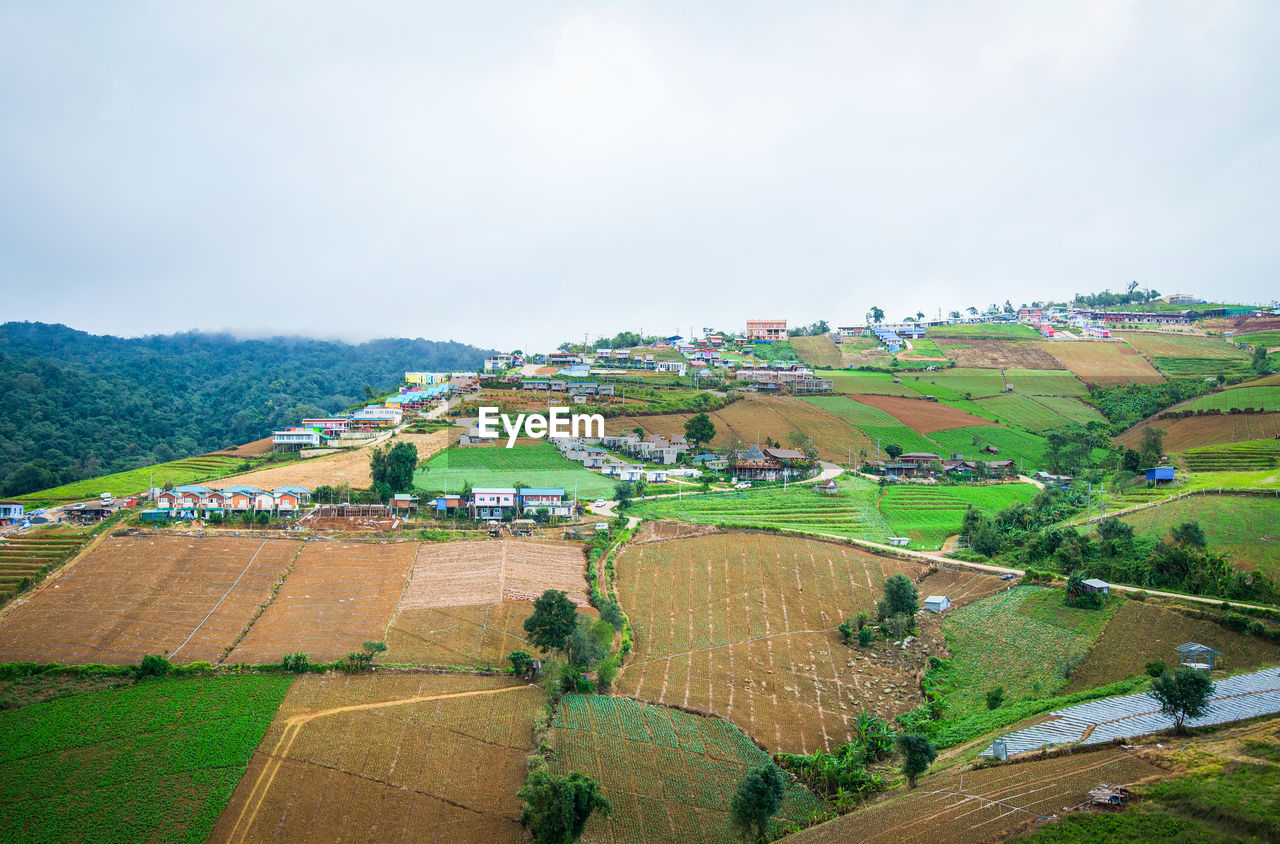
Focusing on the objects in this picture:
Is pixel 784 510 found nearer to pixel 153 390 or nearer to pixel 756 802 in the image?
pixel 756 802

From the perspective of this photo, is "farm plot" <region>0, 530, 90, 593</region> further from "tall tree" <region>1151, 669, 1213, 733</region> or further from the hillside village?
"tall tree" <region>1151, 669, 1213, 733</region>

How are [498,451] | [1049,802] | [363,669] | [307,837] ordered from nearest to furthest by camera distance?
[1049,802] → [307,837] → [363,669] → [498,451]

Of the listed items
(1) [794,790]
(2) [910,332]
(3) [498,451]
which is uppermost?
(2) [910,332]

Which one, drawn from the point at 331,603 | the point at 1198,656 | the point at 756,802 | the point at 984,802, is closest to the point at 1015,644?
the point at 1198,656

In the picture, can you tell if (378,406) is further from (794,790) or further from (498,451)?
(794,790)

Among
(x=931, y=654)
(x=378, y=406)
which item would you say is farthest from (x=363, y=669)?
(x=378, y=406)

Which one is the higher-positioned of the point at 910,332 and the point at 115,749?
the point at 910,332

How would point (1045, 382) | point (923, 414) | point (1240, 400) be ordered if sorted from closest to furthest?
point (1240, 400), point (923, 414), point (1045, 382)
